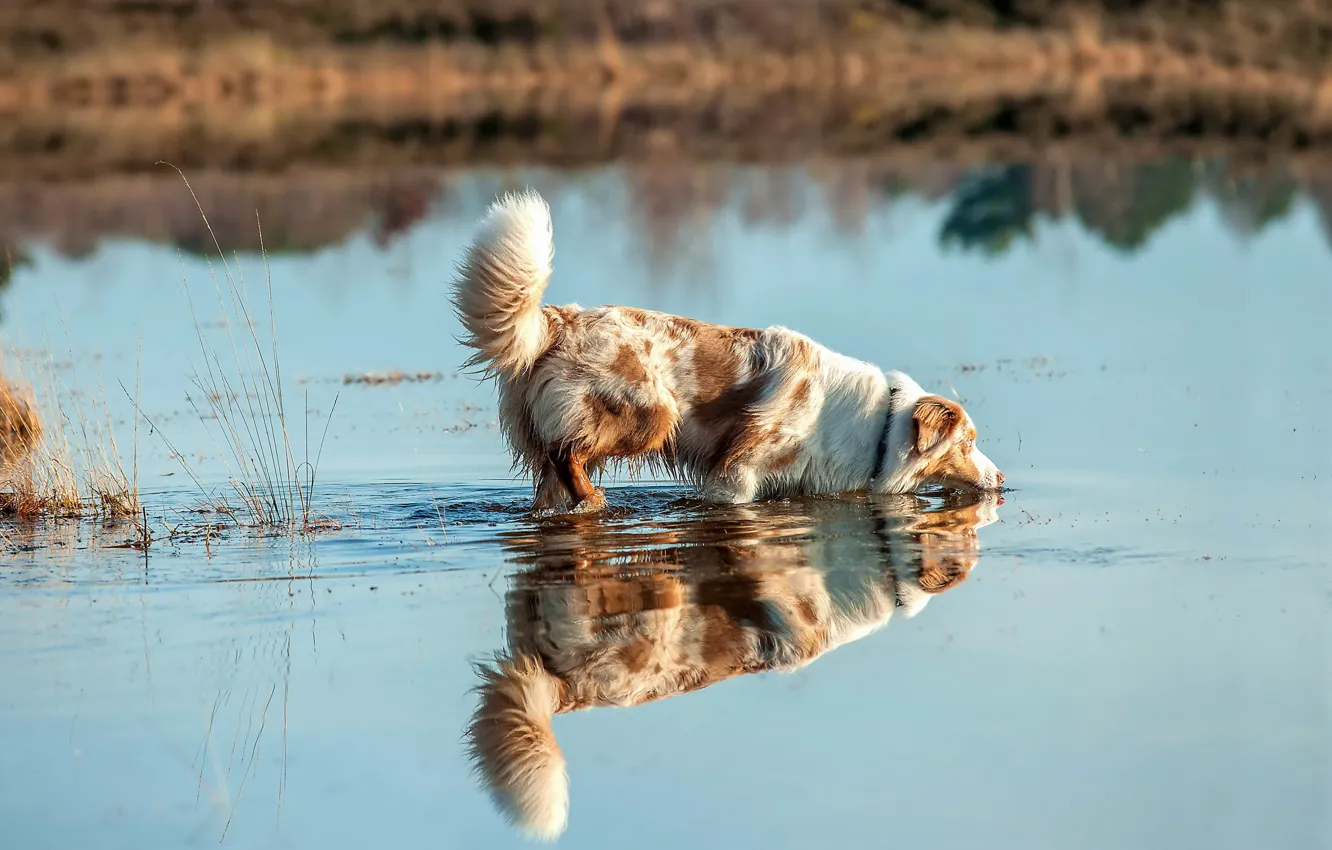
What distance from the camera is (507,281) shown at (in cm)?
838

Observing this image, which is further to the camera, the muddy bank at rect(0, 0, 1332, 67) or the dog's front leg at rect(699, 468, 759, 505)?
the muddy bank at rect(0, 0, 1332, 67)

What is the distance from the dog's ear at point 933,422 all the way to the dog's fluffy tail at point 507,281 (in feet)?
7.90

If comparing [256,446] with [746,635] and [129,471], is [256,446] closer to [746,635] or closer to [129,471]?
[129,471]

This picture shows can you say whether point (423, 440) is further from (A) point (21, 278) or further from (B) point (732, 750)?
(A) point (21, 278)

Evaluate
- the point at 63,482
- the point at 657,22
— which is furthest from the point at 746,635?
the point at 657,22

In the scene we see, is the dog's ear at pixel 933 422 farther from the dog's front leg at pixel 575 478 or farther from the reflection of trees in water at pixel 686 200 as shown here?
the reflection of trees in water at pixel 686 200

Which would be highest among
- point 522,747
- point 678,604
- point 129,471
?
point 129,471

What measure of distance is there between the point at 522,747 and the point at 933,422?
Answer: 455 centimetres

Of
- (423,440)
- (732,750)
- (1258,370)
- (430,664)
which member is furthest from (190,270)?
(732,750)

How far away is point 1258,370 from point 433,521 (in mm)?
7359

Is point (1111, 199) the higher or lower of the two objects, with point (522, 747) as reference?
higher

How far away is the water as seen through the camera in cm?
519

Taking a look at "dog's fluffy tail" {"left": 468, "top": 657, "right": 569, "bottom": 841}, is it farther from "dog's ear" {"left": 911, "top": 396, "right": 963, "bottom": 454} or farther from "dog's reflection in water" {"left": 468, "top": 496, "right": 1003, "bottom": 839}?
"dog's ear" {"left": 911, "top": 396, "right": 963, "bottom": 454}

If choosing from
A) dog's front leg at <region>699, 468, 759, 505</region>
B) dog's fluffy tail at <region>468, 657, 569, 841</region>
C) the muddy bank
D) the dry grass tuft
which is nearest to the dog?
dog's front leg at <region>699, 468, 759, 505</region>
